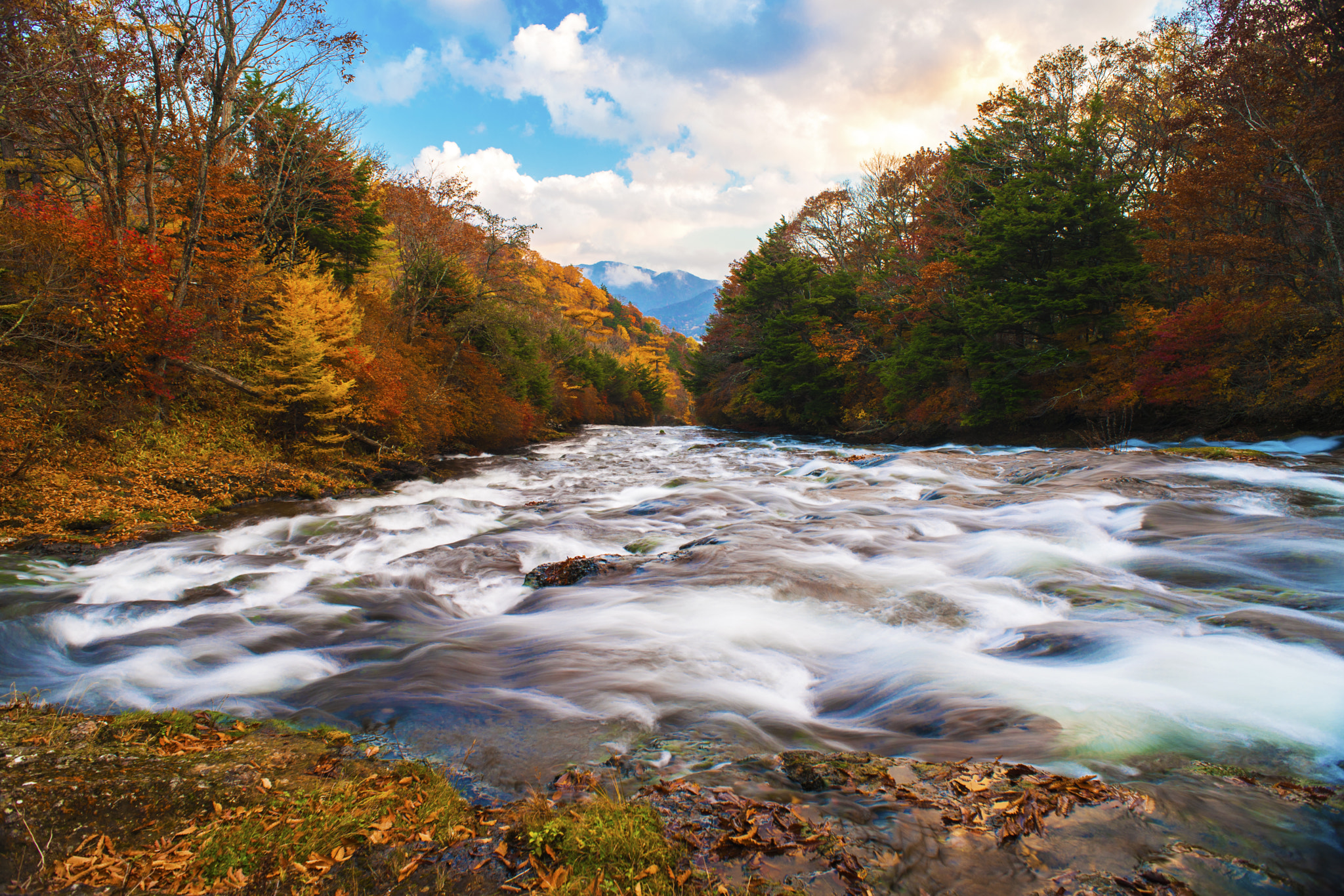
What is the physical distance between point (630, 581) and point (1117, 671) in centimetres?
451

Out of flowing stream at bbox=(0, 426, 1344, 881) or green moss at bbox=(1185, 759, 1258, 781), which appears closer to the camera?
green moss at bbox=(1185, 759, 1258, 781)

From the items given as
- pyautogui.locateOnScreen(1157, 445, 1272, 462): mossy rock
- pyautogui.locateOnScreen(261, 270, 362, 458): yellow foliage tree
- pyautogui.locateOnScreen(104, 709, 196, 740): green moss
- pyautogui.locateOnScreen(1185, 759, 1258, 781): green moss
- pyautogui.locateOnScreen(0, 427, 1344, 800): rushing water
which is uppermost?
pyautogui.locateOnScreen(261, 270, 362, 458): yellow foliage tree

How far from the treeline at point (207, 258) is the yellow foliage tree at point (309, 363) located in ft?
0.19

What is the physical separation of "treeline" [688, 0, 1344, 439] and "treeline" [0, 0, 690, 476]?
1861 centimetres

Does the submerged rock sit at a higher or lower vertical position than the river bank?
lower

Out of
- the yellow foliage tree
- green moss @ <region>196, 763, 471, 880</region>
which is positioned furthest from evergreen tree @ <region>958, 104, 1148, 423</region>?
green moss @ <region>196, 763, 471, 880</region>

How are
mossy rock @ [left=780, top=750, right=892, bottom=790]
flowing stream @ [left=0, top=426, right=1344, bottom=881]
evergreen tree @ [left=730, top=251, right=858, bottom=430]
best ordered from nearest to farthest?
mossy rock @ [left=780, top=750, right=892, bottom=790] < flowing stream @ [left=0, top=426, right=1344, bottom=881] < evergreen tree @ [left=730, top=251, right=858, bottom=430]

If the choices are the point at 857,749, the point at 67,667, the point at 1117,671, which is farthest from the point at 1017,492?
the point at 67,667

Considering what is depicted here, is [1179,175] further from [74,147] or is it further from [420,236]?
[74,147]

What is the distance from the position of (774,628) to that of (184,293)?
14.6m

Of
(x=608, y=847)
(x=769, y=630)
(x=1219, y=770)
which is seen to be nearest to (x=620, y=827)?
(x=608, y=847)

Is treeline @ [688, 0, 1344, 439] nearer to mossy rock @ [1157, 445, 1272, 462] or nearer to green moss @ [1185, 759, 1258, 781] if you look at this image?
mossy rock @ [1157, 445, 1272, 462]

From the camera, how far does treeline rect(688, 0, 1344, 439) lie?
1440cm

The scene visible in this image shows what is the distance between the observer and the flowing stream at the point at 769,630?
349 centimetres
